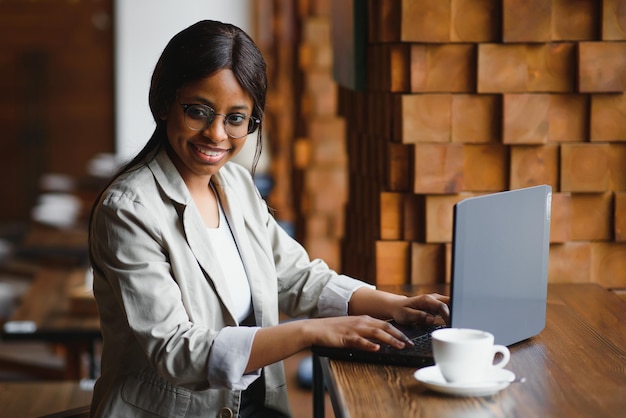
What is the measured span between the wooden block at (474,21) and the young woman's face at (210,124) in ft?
2.28

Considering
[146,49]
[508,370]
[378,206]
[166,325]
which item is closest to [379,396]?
[508,370]

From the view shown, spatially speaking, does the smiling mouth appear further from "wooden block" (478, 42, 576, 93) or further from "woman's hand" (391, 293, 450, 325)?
"wooden block" (478, 42, 576, 93)

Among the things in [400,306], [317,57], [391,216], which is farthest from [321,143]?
[400,306]

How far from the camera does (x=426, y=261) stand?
2.43m

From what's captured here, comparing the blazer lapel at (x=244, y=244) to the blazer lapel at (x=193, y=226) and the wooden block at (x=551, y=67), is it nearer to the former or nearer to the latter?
the blazer lapel at (x=193, y=226)

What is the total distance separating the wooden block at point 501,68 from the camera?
2.31 m

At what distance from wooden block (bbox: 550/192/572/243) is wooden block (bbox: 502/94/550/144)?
0.15m

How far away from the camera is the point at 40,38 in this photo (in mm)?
9141

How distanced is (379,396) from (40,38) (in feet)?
27.4

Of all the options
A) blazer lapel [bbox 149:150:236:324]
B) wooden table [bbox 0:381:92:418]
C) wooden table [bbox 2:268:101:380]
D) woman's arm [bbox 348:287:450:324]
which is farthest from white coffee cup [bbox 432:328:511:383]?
wooden table [bbox 2:268:101:380]

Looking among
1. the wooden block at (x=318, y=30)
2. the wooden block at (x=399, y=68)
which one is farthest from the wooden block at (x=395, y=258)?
the wooden block at (x=318, y=30)

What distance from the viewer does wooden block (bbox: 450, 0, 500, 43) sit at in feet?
7.55

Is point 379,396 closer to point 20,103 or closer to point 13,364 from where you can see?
point 13,364

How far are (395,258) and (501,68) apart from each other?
530 mm
